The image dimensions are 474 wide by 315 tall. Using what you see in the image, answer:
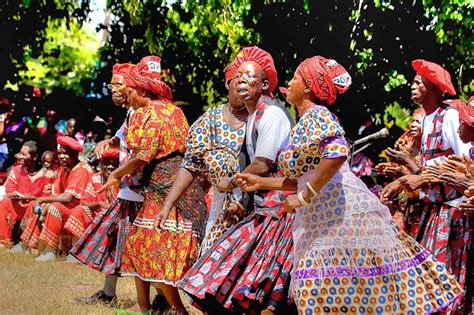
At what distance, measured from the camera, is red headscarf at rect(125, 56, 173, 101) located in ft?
25.8

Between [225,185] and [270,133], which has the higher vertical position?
[270,133]

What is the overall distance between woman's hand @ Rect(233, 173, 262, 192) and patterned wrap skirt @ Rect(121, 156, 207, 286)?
1781 mm

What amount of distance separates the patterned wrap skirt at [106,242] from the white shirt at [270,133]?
2026 mm

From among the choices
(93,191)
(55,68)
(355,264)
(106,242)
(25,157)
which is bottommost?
(25,157)

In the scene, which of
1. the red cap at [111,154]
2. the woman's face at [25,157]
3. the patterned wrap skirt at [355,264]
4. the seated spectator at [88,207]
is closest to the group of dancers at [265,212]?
the patterned wrap skirt at [355,264]

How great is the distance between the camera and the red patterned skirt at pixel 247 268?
6059 mm

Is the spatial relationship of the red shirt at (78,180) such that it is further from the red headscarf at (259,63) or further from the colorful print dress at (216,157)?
the red headscarf at (259,63)

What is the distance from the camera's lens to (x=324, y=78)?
5789mm

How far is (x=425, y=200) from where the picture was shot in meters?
7.27

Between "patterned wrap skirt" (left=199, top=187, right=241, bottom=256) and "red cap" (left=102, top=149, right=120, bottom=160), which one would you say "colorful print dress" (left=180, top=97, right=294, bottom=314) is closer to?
"patterned wrap skirt" (left=199, top=187, right=241, bottom=256)

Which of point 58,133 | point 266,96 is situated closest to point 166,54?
point 58,133

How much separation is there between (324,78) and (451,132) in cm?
166

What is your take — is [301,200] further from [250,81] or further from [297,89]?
[250,81]

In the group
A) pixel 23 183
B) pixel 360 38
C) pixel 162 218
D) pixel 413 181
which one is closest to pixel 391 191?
pixel 413 181
